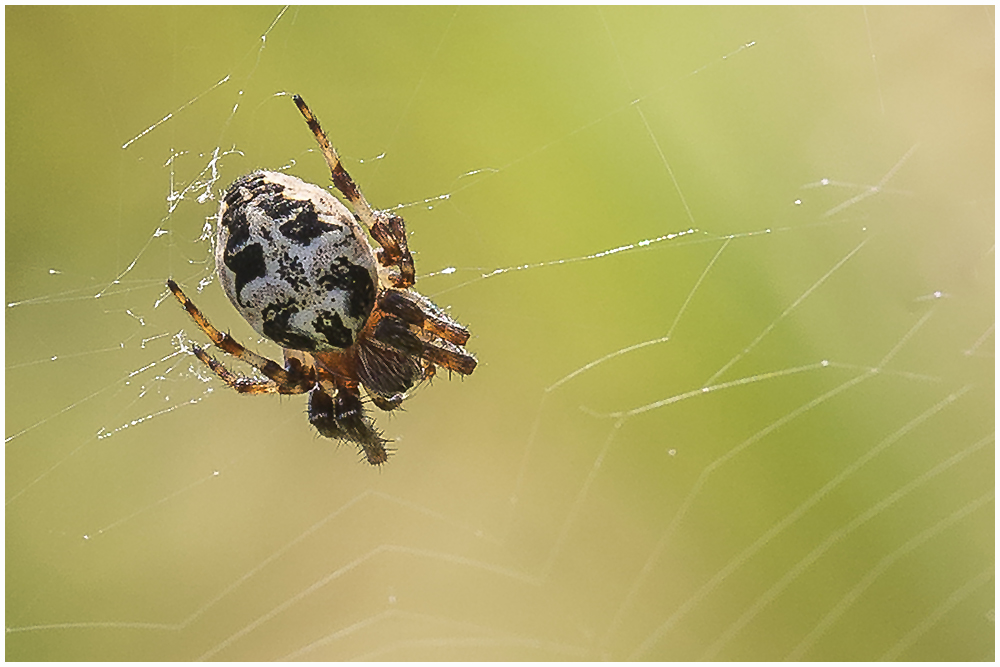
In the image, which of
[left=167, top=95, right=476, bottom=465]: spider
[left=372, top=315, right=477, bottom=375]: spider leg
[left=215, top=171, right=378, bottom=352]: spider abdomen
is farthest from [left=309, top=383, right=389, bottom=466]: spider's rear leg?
[left=215, top=171, right=378, bottom=352]: spider abdomen

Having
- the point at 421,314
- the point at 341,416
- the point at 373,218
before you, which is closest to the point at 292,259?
the point at 373,218

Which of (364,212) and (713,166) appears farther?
(713,166)

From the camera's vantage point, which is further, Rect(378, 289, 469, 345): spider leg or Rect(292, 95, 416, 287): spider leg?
Rect(378, 289, 469, 345): spider leg

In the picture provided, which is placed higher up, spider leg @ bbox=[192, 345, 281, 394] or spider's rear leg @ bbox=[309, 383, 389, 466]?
spider leg @ bbox=[192, 345, 281, 394]

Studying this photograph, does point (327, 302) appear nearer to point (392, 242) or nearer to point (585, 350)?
point (392, 242)

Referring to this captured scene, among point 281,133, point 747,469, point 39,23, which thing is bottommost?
point 747,469

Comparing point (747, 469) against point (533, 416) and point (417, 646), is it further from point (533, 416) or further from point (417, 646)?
point (417, 646)

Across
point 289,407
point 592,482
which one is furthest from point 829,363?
point 289,407

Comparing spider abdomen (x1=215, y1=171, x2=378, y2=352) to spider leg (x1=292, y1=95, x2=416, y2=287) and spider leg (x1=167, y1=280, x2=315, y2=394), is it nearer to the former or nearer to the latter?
spider leg (x1=292, y1=95, x2=416, y2=287)
